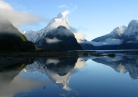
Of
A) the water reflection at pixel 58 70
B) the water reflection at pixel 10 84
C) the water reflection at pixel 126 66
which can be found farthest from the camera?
the water reflection at pixel 126 66

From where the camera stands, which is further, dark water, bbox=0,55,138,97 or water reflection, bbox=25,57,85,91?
water reflection, bbox=25,57,85,91

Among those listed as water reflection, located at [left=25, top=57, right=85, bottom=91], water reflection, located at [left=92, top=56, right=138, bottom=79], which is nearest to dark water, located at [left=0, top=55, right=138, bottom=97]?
water reflection, located at [left=25, top=57, right=85, bottom=91]

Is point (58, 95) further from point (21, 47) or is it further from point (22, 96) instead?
point (21, 47)

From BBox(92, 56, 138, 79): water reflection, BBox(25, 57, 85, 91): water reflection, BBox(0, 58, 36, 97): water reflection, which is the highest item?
BBox(92, 56, 138, 79): water reflection

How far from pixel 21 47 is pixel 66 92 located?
612 ft

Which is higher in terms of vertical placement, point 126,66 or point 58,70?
point 126,66

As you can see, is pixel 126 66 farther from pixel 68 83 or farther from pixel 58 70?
pixel 68 83

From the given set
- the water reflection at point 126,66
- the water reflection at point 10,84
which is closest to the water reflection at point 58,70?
the water reflection at point 10,84

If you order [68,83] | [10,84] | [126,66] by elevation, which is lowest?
[10,84]

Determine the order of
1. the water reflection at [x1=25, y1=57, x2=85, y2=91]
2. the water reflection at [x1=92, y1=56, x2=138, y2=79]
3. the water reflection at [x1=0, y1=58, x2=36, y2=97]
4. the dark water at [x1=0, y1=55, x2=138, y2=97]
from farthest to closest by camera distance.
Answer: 1. the water reflection at [x1=92, y1=56, x2=138, y2=79]
2. the water reflection at [x1=25, y1=57, x2=85, y2=91]
3. the water reflection at [x1=0, y1=58, x2=36, y2=97]
4. the dark water at [x1=0, y1=55, x2=138, y2=97]

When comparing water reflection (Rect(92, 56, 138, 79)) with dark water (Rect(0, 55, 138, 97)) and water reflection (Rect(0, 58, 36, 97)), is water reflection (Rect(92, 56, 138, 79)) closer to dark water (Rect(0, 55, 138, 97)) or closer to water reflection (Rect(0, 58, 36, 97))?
dark water (Rect(0, 55, 138, 97))

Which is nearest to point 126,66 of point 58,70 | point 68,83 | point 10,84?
point 58,70

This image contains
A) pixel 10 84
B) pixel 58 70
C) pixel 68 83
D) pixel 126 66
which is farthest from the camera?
pixel 126 66

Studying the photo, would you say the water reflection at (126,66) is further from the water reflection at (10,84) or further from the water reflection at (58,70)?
the water reflection at (10,84)
